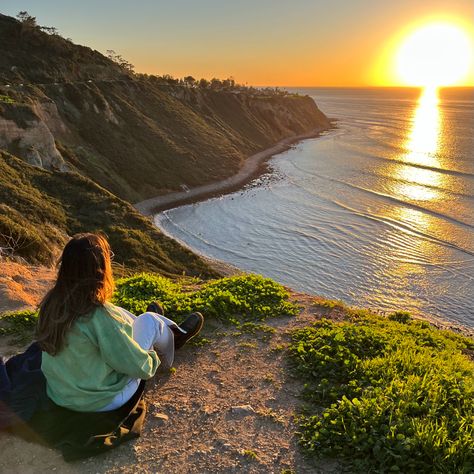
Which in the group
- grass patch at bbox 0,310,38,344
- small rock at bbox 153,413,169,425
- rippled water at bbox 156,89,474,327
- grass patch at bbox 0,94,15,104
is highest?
grass patch at bbox 0,94,15,104

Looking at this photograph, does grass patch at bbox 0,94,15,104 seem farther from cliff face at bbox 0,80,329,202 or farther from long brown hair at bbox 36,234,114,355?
long brown hair at bbox 36,234,114,355

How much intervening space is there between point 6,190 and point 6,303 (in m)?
15.9

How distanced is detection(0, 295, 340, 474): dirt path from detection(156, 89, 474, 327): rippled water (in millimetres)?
17642

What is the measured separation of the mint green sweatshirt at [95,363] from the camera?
4.32m

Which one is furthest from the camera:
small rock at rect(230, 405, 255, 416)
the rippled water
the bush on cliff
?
the rippled water

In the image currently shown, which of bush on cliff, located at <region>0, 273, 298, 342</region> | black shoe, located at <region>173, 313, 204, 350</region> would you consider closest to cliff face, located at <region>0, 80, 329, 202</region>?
bush on cliff, located at <region>0, 273, 298, 342</region>

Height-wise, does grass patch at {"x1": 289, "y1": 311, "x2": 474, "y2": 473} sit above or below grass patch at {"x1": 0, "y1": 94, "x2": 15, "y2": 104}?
below

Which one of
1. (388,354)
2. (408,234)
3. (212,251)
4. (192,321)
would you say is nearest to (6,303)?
(192,321)

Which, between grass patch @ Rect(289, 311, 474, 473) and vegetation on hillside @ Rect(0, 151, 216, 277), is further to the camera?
vegetation on hillside @ Rect(0, 151, 216, 277)

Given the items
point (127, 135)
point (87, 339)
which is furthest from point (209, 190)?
point (87, 339)

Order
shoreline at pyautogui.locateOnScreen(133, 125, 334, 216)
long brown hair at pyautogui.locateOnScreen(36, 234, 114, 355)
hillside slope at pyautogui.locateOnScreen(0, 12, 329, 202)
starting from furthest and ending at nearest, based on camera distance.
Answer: shoreline at pyautogui.locateOnScreen(133, 125, 334, 216)
hillside slope at pyautogui.locateOnScreen(0, 12, 329, 202)
long brown hair at pyautogui.locateOnScreen(36, 234, 114, 355)

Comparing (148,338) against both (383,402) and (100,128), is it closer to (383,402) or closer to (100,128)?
(383,402)

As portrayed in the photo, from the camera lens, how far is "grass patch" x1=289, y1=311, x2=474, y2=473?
455 cm

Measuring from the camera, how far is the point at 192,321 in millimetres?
6844
